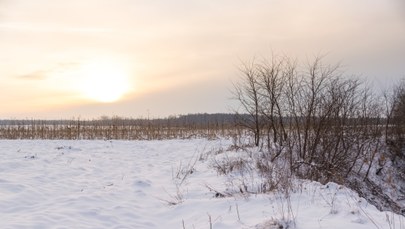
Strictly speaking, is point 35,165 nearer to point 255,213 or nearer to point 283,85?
point 255,213

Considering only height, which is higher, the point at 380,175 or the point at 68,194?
the point at 68,194

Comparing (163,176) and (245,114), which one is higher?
(245,114)

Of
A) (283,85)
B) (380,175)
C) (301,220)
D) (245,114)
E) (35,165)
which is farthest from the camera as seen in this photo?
(380,175)

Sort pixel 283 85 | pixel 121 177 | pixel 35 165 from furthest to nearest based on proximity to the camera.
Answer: pixel 283 85 < pixel 35 165 < pixel 121 177

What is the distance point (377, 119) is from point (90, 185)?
19.4 m

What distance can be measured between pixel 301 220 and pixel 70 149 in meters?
14.0

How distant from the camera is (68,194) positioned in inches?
310

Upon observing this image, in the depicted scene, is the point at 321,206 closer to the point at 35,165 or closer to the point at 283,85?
the point at 35,165

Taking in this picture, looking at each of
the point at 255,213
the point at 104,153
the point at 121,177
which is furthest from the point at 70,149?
the point at 255,213

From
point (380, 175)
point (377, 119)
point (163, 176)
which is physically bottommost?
point (380, 175)

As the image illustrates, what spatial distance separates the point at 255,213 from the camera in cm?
594

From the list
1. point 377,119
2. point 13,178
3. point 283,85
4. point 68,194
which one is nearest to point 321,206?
point 68,194

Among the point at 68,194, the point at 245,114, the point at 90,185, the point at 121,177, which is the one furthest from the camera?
the point at 245,114

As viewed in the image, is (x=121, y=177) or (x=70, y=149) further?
(x=70, y=149)
